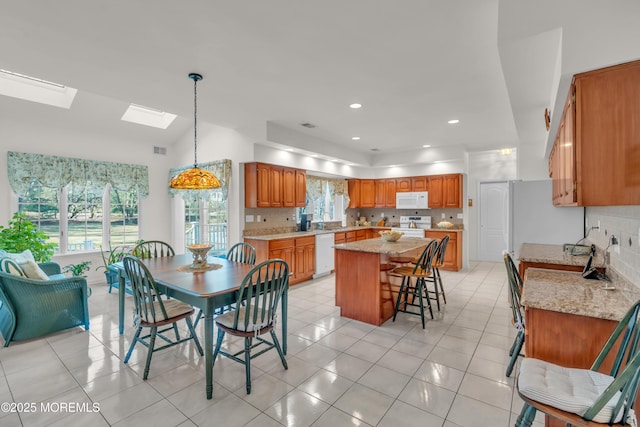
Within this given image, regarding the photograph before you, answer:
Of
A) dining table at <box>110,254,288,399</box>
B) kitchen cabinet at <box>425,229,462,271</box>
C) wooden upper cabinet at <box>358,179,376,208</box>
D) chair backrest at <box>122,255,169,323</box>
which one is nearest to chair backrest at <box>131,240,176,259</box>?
dining table at <box>110,254,288,399</box>

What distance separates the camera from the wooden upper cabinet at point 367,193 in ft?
25.4

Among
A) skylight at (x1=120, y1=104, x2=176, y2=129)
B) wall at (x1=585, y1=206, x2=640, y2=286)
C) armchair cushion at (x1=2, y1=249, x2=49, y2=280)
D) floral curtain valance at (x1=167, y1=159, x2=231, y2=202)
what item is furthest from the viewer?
skylight at (x1=120, y1=104, x2=176, y2=129)

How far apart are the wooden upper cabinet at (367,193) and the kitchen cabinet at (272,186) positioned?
7.17 ft

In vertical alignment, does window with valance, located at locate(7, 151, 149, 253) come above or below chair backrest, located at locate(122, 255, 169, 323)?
above

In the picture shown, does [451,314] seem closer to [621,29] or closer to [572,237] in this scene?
[572,237]

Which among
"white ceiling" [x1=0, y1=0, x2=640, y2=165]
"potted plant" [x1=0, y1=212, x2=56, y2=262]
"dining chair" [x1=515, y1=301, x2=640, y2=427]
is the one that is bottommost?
"dining chair" [x1=515, y1=301, x2=640, y2=427]

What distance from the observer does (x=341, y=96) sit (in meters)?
3.61

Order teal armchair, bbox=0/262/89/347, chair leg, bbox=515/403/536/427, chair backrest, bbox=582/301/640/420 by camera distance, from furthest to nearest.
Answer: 1. teal armchair, bbox=0/262/89/347
2. chair leg, bbox=515/403/536/427
3. chair backrest, bbox=582/301/640/420

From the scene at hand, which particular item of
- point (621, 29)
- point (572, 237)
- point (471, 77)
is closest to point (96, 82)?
point (471, 77)

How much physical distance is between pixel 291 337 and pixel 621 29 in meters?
3.32

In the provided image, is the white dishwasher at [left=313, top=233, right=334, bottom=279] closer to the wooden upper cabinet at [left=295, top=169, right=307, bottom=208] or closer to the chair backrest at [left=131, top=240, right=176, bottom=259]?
the wooden upper cabinet at [left=295, top=169, right=307, bottom=208]

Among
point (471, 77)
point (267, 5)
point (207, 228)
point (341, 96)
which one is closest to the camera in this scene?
point (267, 5)

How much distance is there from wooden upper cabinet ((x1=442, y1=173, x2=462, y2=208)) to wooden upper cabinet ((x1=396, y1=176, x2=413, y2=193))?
80cm

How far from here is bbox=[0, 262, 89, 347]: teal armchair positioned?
2922 millimetres
